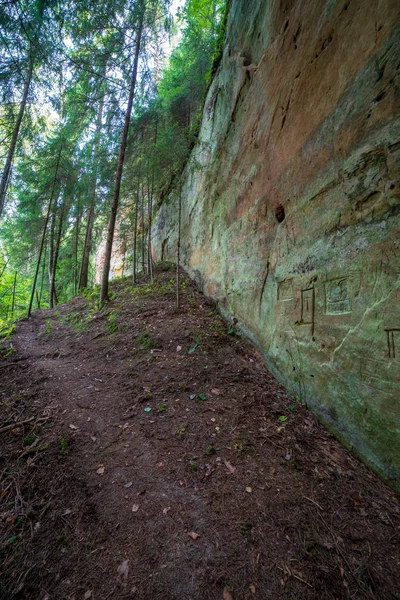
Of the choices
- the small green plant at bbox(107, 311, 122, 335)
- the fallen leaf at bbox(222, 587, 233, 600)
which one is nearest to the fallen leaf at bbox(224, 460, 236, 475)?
the fallen leaf at bbox(222, 587, 233, 600)

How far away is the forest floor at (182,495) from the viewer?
2.11m

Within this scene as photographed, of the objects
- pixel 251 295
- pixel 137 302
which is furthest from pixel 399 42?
pixel 137 302

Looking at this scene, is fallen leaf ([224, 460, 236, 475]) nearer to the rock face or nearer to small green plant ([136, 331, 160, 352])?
the rock face

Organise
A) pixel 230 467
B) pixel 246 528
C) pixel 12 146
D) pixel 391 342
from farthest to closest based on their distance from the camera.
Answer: pixel 12 146 → pixel 230 467 → pixel 391 342 → pixel 246 528

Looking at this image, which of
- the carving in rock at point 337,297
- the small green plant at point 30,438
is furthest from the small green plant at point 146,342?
the carving in rock at point 337,297

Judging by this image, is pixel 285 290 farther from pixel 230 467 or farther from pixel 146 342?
pixel 146 342

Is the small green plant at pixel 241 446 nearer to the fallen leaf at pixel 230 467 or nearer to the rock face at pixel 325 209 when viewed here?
the fallen leaf at pixel 230 467

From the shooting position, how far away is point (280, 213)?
16.8ft

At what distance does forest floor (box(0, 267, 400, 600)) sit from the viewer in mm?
2113

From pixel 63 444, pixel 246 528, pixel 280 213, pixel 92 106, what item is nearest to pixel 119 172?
pixel 92 106

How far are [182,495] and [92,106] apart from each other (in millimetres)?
13570

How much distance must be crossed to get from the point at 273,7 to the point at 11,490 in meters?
10.3

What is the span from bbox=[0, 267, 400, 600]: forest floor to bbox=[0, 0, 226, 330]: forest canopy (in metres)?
6.33

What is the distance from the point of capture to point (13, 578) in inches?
80.7
